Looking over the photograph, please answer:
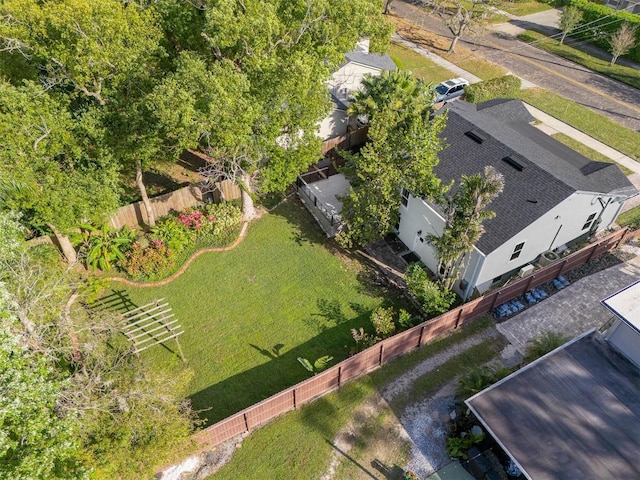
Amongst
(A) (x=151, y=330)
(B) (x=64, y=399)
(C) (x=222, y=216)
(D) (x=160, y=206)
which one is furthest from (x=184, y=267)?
(B) (x=64, y=399)

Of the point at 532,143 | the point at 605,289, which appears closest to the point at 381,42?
the point at 532,143

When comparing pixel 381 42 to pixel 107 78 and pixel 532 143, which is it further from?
pixel 107 78

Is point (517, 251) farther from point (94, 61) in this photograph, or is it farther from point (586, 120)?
point (94, 61)

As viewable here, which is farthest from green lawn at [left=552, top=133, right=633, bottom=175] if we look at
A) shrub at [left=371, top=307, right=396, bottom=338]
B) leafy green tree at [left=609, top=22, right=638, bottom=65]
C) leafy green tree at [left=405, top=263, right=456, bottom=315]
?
shrub at [left=371, top=307, right=396, bottom=338]

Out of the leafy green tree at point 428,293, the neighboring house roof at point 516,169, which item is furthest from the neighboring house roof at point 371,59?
the leafy green tree at point 428,293

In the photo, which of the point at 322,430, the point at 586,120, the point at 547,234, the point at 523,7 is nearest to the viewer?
the point at 322,430

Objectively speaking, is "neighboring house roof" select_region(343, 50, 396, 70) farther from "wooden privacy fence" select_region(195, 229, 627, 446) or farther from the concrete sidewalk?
"wooden privacy fence" select_region(195, 229, 627, 446)
